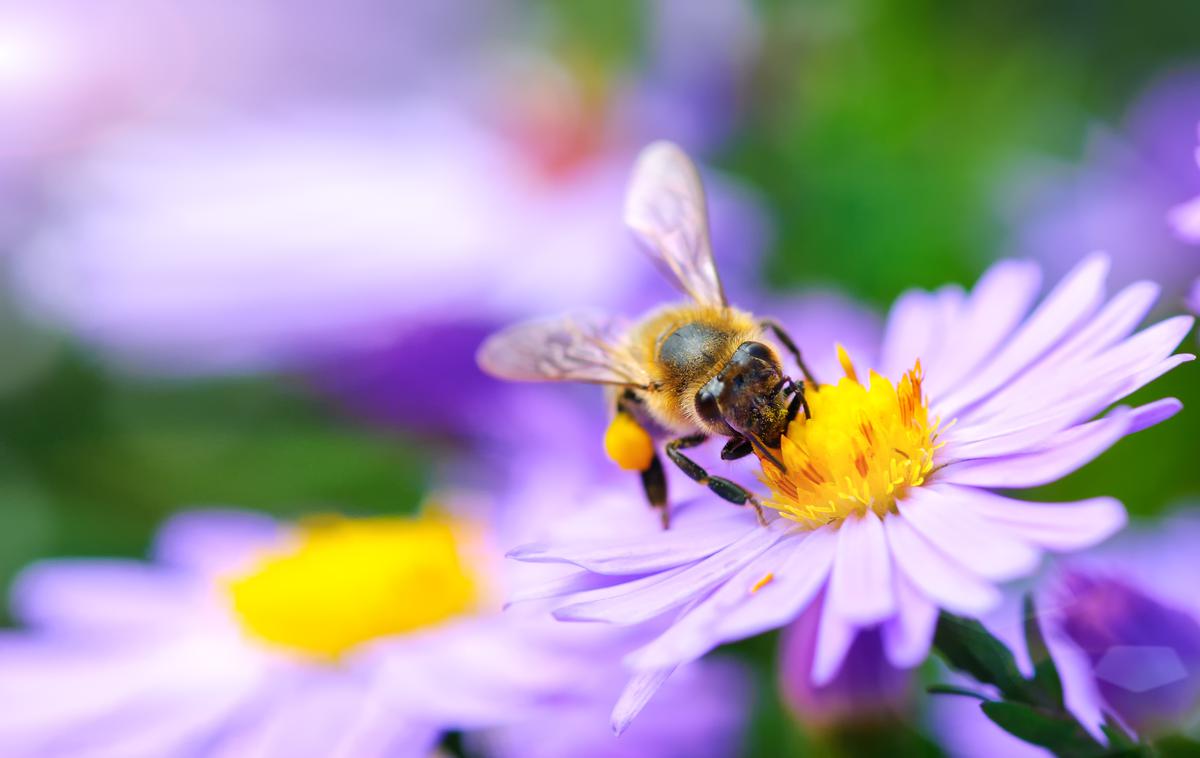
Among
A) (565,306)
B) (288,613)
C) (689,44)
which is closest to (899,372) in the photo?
(288,613)

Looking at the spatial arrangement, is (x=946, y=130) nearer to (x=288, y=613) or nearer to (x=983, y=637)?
(x=288, y=613)

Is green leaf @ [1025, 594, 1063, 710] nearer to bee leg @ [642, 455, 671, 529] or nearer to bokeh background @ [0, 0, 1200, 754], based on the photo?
bee leg @ [642, 455, 671, 529]

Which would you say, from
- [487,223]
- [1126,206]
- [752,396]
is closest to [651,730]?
[752,396]

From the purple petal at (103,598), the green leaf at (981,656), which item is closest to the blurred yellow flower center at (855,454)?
the green leaf at (981,656)

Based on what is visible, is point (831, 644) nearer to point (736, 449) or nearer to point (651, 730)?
point (736, 449)

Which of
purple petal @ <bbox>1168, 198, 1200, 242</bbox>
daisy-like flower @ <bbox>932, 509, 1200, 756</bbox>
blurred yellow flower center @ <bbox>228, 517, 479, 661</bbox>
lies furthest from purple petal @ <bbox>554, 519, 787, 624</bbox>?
blurred yellow flower center @ <bbox>228, 517, 479, 661</bbox>

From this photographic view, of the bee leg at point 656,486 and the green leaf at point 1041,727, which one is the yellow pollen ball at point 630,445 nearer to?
the bee leg at point 656,486
